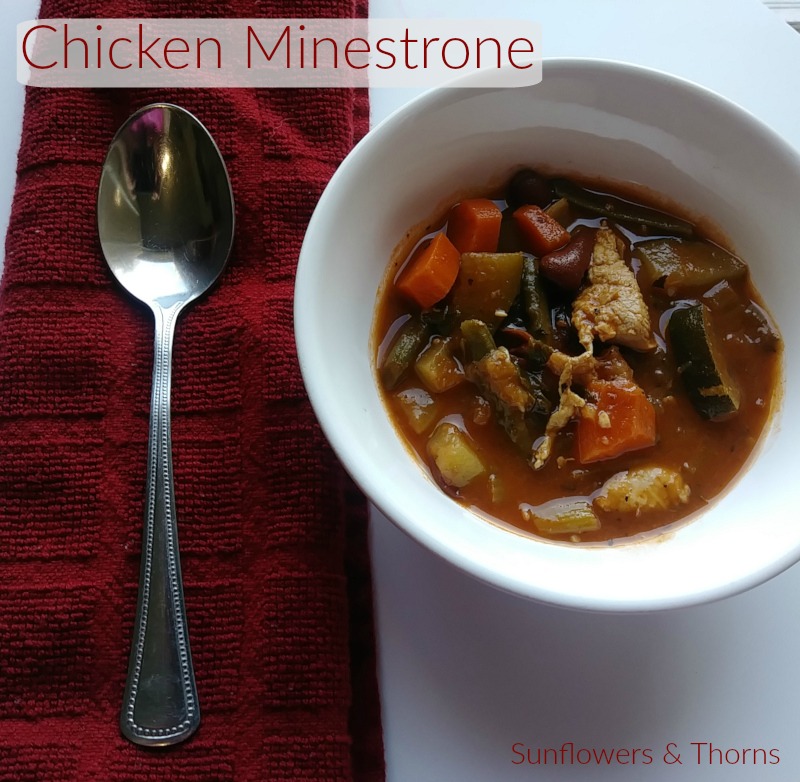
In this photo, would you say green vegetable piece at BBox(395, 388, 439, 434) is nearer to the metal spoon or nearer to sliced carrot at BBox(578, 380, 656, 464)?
sliced carrot at BBox(578, 380, 656, 464)

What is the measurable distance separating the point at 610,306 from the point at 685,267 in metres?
0.20

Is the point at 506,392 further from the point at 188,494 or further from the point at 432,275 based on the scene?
the point at 188,494

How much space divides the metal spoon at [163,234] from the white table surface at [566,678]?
1.40ft

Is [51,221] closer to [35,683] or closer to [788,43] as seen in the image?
[35,683]

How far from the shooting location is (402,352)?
5.07ft

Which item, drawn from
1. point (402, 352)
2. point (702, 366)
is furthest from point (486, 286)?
point (702, 366)

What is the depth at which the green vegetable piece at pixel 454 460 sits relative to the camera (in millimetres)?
1496

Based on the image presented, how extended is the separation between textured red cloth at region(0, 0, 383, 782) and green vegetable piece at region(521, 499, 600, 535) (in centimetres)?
34

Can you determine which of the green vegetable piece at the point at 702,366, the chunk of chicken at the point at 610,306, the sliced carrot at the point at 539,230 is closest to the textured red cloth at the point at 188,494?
the sliced carrot at the point at 539,230

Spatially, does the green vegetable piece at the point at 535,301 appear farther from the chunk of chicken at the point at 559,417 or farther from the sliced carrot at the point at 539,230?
the chunk of chicken at the point at 559,417

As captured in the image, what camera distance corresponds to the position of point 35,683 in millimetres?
1455

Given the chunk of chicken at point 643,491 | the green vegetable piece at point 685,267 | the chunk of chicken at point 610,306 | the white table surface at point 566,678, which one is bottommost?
the white table surface at point 566,678

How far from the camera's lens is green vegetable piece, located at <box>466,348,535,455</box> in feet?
4.89

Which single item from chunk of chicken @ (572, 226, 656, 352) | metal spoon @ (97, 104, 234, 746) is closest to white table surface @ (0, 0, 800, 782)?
chunk of chicken @ (572, 226, 656, 352)
